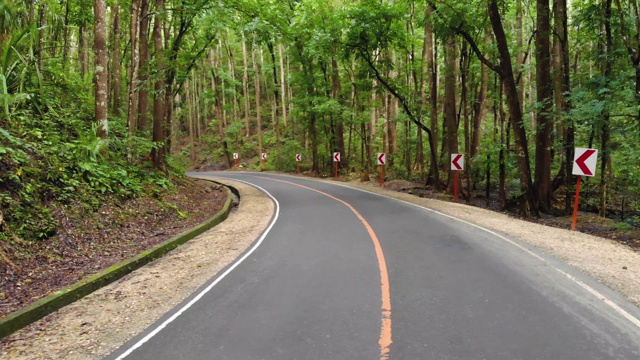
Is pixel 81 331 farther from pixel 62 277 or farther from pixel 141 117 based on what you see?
pixel 141 117

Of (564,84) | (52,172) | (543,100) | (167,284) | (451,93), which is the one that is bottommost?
(167,284)

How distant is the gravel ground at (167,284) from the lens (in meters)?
4.85

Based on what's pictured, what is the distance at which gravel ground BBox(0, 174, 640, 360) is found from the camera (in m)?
4.85

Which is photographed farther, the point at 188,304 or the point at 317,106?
the point at 317,106

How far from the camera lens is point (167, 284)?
6898 millimetres

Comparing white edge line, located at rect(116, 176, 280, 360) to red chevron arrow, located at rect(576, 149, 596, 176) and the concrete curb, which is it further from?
red chevron arrow, located at rect(576, 149, 596, 176)

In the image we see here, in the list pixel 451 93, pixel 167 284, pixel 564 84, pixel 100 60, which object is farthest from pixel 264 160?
pixel 167 284

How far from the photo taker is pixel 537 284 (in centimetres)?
621

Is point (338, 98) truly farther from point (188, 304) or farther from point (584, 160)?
point (188, 304)

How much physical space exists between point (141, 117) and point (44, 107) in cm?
480

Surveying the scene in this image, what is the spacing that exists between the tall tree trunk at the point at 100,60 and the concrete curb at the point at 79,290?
4.25m

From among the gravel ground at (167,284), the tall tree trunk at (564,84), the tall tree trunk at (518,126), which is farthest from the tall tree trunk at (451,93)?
the gravel ground at (167,284)

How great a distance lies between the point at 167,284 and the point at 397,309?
13.4 ft

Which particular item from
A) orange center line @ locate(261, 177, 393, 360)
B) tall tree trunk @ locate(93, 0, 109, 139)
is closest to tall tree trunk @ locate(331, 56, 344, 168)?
tall tree trunk @ locate(93, 0, 109, 139)
